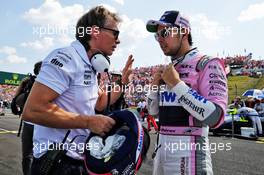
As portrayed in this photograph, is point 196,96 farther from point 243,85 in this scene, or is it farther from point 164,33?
point 243,85

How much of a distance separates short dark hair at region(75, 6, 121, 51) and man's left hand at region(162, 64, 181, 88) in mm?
500

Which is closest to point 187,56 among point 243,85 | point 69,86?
point 69,86

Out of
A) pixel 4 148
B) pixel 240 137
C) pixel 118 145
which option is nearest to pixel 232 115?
pixel 240 137

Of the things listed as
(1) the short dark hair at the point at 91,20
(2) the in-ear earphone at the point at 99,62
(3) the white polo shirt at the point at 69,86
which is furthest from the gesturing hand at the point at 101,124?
(1) the short dark hair at the point at 91,20

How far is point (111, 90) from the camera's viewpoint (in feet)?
7.38

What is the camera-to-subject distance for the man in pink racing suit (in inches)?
79.5

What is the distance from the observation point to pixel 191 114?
2.05 m

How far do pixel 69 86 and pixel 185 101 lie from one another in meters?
0.72

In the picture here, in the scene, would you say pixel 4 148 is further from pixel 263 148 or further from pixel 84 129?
pixel 84 129

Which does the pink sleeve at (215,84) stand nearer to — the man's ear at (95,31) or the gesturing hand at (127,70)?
the gesturing hand at (127,70)

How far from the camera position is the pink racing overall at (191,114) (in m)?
2.01

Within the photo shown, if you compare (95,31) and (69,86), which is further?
(95,31)

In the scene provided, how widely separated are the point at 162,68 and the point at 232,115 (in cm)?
1027

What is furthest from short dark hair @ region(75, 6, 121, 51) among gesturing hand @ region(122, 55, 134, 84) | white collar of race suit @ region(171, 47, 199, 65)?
white collar of race suit @ region(171, 47, 199, 65)
